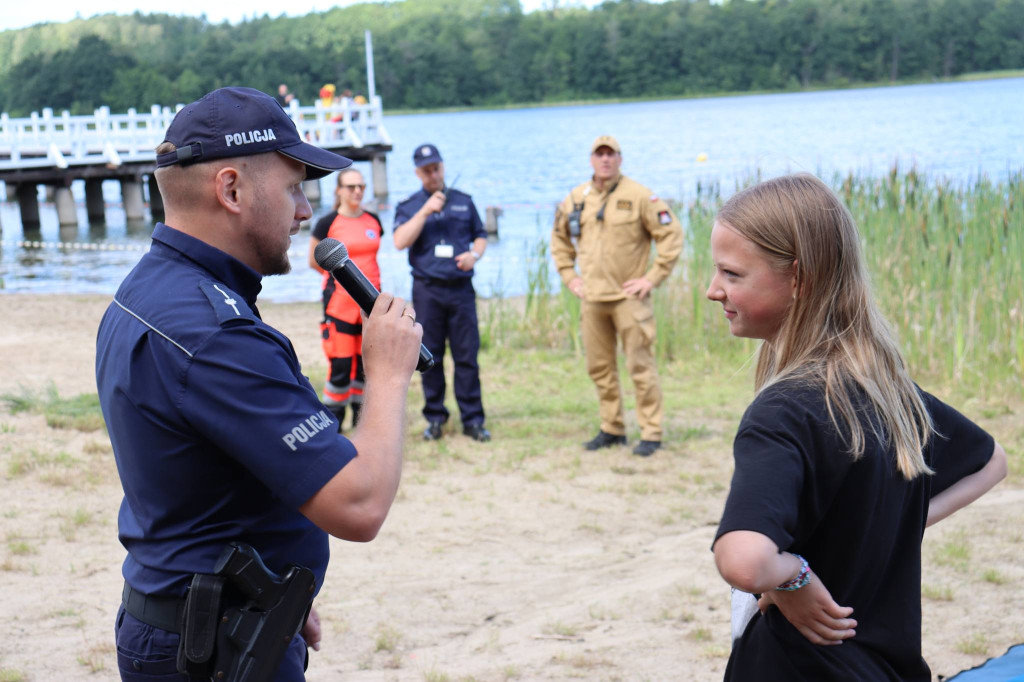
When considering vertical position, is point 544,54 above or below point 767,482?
above

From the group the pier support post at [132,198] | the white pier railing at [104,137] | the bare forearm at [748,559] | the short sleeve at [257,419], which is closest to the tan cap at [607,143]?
the short sleeve at [257,419]

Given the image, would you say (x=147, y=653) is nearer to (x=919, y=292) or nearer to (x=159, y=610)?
(x=159, y=610)

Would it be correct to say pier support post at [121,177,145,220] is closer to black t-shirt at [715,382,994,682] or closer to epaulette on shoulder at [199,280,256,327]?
epaulette on shoulder at [199,280,256,327]

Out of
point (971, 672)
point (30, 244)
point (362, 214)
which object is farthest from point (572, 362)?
point (30, 244)

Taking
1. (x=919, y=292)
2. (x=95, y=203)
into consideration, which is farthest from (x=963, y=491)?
(x=95, y=203)

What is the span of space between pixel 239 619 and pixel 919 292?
791 cm

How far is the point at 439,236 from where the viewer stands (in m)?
7.50

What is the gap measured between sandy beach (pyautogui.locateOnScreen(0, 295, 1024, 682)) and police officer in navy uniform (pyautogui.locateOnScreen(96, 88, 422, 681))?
223cm

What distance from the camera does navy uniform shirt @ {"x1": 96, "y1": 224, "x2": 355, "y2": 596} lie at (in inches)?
71.0

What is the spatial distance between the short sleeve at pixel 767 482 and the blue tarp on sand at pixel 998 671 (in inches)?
83.6

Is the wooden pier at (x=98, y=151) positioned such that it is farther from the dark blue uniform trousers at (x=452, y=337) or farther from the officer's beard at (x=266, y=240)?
the officer's beard at (x=266, y=240)

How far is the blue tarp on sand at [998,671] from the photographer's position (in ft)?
10.9

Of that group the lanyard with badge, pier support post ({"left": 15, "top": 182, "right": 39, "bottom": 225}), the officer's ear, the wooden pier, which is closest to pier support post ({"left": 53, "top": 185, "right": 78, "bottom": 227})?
the wooden pier

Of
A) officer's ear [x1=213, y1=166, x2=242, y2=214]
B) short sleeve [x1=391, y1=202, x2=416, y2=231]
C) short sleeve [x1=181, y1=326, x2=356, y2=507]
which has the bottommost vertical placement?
short sleeve [x1=391, y1=202, x2=416, y2=231]
